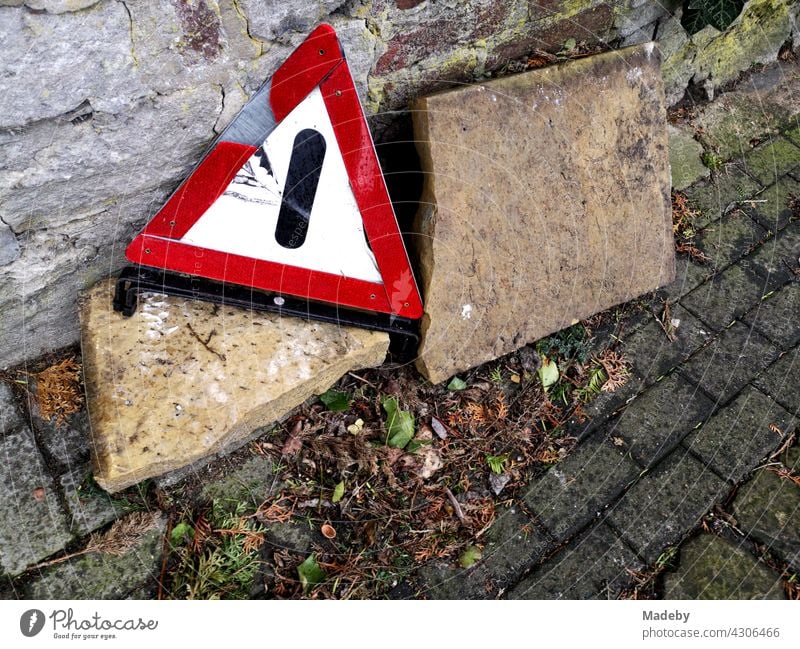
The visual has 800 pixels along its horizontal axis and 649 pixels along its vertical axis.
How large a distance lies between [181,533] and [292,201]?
110 cm

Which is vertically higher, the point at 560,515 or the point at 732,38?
the point at 732,38

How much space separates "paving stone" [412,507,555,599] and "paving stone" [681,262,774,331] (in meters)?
1.21

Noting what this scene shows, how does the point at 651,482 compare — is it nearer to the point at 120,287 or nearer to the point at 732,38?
the point at 120,287

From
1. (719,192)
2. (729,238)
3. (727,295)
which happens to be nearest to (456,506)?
(727,295)

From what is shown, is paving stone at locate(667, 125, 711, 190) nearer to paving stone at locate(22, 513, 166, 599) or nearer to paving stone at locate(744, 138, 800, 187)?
paving stone at locate(744, 138, 800, 187)

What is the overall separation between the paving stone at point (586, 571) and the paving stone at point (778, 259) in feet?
4.67

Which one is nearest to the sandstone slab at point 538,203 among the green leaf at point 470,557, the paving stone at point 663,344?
the paving stone at point 663,344

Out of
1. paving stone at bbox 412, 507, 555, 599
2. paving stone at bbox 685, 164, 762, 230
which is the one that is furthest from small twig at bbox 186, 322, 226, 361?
paving stone at bbox 685, 164, 762, 230

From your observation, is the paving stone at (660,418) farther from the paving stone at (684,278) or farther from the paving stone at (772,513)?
the paving stone at (684,278)

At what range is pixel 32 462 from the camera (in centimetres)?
233

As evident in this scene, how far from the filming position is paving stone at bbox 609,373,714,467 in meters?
2.61
